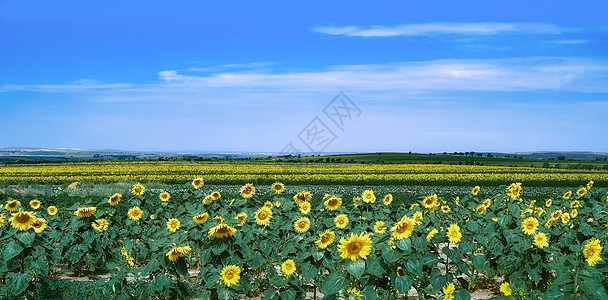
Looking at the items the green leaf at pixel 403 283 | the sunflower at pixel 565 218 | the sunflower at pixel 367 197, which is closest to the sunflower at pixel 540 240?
the sunflower at pixel 565 218

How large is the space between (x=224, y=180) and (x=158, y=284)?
30.3m

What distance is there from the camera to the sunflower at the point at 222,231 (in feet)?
16.6

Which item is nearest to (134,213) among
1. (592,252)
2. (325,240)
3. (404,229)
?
(325,240)

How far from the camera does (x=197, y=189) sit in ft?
31.2

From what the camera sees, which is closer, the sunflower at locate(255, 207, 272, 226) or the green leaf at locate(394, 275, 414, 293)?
the green leaf at locate(394, 275, 414, 293)

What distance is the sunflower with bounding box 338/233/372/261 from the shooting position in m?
3.97

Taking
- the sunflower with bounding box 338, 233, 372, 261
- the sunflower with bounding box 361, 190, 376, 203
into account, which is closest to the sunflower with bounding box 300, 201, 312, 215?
the sunflower with bounding box 361, 190, 376, 203

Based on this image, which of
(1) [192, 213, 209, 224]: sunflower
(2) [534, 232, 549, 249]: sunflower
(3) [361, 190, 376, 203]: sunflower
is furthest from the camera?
(3) [361, 190, 376, 203]: sunflower

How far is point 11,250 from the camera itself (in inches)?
221

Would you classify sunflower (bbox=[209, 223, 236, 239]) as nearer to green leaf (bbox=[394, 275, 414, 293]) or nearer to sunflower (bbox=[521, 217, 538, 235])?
green leaf (bbox=[394, 275, 414, 293])

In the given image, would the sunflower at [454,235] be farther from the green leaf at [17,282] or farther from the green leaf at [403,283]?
the green leaf at [17,282]

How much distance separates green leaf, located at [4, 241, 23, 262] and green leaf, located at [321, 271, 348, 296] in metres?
4.17

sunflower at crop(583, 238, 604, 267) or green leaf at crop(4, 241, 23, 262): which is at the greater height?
sunflower at crop(583, 238, 604, 267)

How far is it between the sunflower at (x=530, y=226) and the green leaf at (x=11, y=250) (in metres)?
6.94
